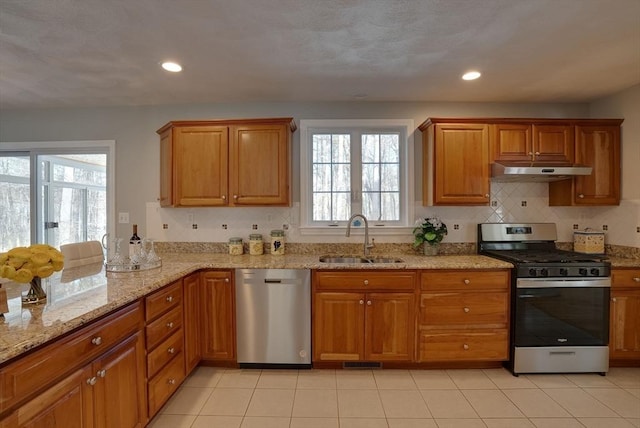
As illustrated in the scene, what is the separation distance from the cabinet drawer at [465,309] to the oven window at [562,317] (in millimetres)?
117

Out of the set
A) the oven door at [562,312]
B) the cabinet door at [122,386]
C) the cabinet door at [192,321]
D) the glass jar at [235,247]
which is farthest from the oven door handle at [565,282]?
the cabinet door at [122,386]

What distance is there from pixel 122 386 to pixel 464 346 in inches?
92.3

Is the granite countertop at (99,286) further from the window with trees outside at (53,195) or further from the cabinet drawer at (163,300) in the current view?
the window with trees outside at (53,195)

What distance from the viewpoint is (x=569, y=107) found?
3123 millimetres

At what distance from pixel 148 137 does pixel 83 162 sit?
0.80 meters

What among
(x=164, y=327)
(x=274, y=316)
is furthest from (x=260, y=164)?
(x=164, y=327)

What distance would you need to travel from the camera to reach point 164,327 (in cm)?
198

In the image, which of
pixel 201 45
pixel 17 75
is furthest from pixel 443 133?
pixel 17 75

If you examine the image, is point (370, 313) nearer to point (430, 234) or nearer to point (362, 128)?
point (430, 234)

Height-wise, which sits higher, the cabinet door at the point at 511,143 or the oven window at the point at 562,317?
the cabinet door at the point at 511,143

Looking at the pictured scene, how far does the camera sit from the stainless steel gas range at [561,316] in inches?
95.0

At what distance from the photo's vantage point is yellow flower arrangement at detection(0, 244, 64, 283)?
128 centimetres

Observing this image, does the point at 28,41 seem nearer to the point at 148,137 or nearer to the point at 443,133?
the point at 148,137

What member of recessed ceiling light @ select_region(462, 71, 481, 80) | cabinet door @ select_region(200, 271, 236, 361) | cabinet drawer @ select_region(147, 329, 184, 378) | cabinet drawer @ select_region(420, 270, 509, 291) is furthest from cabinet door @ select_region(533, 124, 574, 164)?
cabinet drawer @ select_region(147, 329, 184, 378)
